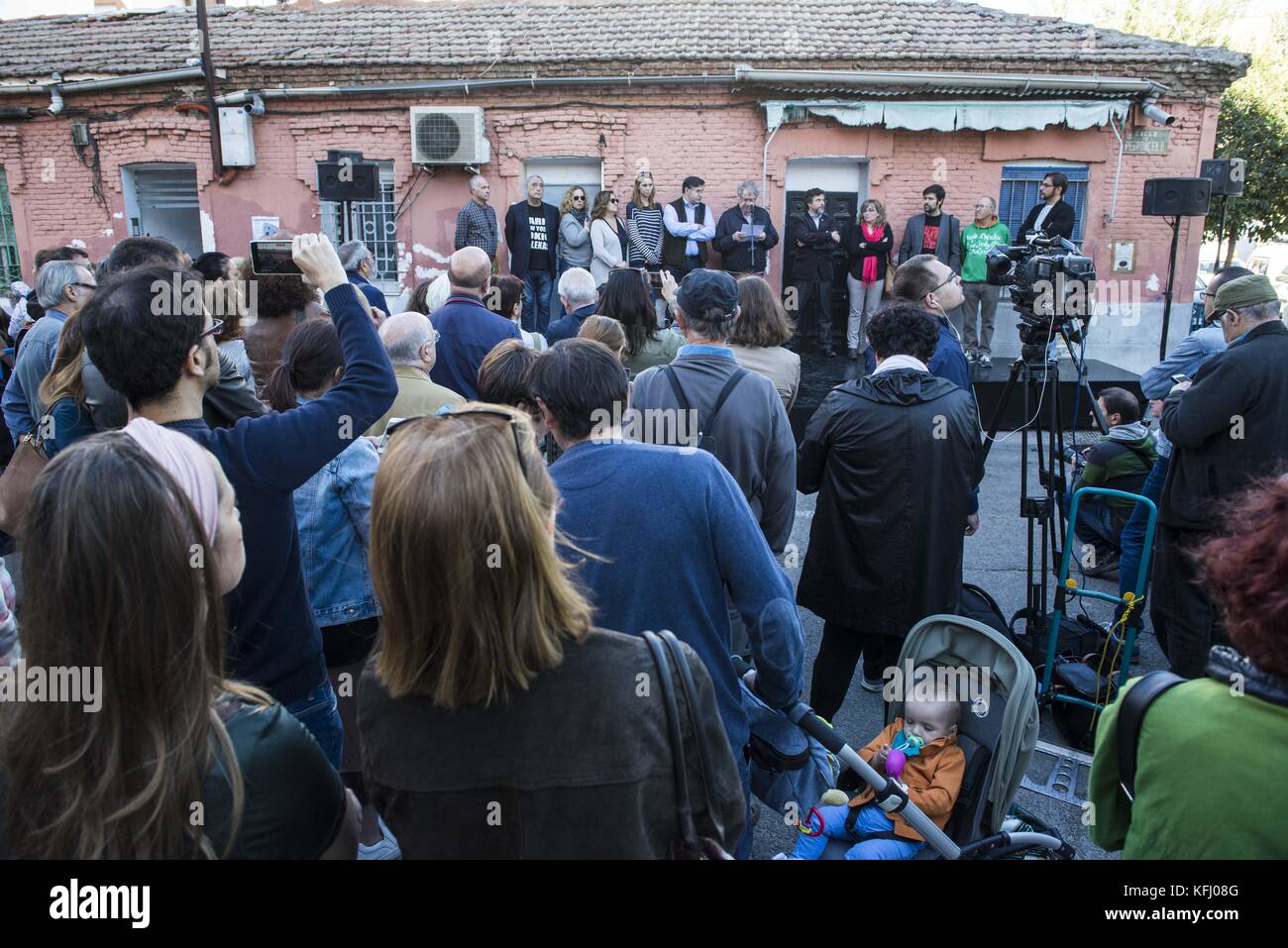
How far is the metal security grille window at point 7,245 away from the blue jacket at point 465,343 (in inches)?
569

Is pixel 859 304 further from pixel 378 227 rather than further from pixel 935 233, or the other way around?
pixel 378 227

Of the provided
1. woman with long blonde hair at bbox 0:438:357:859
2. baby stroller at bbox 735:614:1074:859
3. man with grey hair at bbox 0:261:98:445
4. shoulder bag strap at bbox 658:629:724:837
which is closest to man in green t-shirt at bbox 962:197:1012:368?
baby stroller at bbox 735:614:1074:859

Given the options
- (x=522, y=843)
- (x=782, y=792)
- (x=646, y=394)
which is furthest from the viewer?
(x=646, y=394)

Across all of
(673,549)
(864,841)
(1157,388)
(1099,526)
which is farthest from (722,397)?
(1099,526)

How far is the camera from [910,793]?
9.23 ft

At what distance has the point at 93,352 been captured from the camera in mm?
2035

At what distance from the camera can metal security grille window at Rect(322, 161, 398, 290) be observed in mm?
14082

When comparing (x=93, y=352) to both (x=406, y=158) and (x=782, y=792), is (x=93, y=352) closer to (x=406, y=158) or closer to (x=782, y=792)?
(x=782, y=792)

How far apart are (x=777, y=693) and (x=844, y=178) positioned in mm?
12305

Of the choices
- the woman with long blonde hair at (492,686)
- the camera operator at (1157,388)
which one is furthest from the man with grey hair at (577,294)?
the woman with long blonde hair at (492,686)

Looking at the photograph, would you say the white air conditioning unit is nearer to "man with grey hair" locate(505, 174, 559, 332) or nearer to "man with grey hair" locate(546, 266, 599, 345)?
"man with grey hair" locate(505, 174, 559, 332)

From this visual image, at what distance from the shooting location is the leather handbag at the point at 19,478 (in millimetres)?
3210
